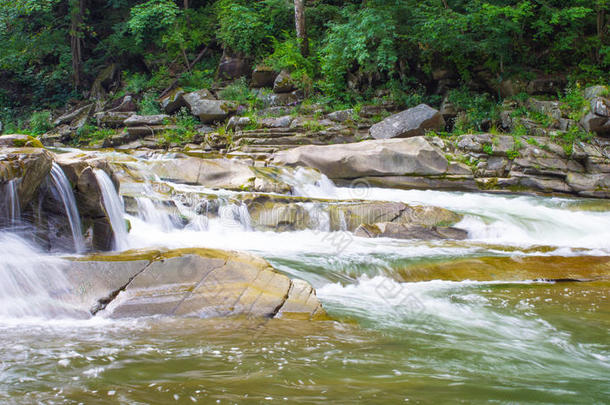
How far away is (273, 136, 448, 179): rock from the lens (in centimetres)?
1176

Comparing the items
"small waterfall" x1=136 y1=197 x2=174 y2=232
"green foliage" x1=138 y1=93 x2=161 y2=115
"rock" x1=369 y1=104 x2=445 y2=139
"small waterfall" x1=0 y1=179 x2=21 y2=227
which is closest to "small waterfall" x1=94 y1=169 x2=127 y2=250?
"small waterfall" x1=0 y1=179 x2=21 y2=227

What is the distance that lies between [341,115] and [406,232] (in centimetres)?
836

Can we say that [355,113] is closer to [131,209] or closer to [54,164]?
[131,209]

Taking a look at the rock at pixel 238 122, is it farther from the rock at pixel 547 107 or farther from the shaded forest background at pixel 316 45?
the rock at pixel 547 107

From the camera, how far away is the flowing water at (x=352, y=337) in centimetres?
239

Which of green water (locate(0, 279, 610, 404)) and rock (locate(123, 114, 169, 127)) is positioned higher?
rock (locate(123, 114, 169, 127))

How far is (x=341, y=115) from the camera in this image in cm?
1553

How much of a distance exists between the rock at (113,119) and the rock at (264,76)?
551 cm

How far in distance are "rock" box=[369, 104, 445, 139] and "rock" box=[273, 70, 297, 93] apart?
5.27 m

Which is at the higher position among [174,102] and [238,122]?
[174,102]

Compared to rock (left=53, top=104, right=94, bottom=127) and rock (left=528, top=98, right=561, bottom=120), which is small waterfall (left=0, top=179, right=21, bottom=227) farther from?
rock (left=53, top=104, right=94, bottom=127)

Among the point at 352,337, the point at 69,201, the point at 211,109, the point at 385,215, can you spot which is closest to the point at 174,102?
the point at 211,109

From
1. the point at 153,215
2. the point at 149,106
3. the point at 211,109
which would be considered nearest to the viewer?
the point at 153,215

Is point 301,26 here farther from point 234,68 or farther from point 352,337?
point 352,337
